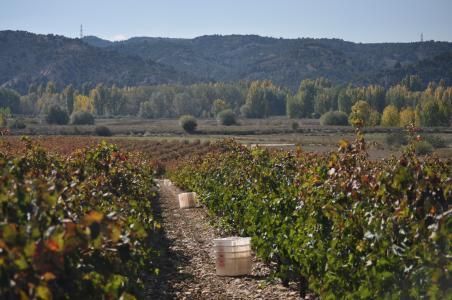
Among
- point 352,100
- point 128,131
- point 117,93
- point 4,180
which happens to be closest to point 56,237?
point 4,180

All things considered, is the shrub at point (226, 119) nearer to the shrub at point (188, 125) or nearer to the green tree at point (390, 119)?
the shrub at point (188, 125)

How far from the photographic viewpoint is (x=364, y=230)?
7086 millimetres

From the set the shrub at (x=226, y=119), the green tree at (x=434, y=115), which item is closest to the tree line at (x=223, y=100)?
the green tree at (x=434, y=115)

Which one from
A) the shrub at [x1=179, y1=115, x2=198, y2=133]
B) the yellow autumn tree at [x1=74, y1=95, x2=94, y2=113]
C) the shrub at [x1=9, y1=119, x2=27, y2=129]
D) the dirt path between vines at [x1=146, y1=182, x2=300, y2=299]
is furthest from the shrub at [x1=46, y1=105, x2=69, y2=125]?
the dirt path between vines at [x1=146, y1=182, x2=300, y2=299]

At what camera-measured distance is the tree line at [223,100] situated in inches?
5723

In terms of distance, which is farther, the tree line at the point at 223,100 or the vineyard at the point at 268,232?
the tree line at the point at 223,100

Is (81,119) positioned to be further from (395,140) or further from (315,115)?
(395,140)

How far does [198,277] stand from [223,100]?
552 feet

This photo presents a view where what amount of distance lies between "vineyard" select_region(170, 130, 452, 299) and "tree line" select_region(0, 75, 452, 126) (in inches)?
4534

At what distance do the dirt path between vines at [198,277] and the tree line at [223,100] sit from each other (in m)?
110

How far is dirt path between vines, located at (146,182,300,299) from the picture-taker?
404 inches

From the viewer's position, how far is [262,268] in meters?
12.2

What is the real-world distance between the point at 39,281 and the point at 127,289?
1698 mm

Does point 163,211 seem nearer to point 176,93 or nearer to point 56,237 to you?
point 56,237
